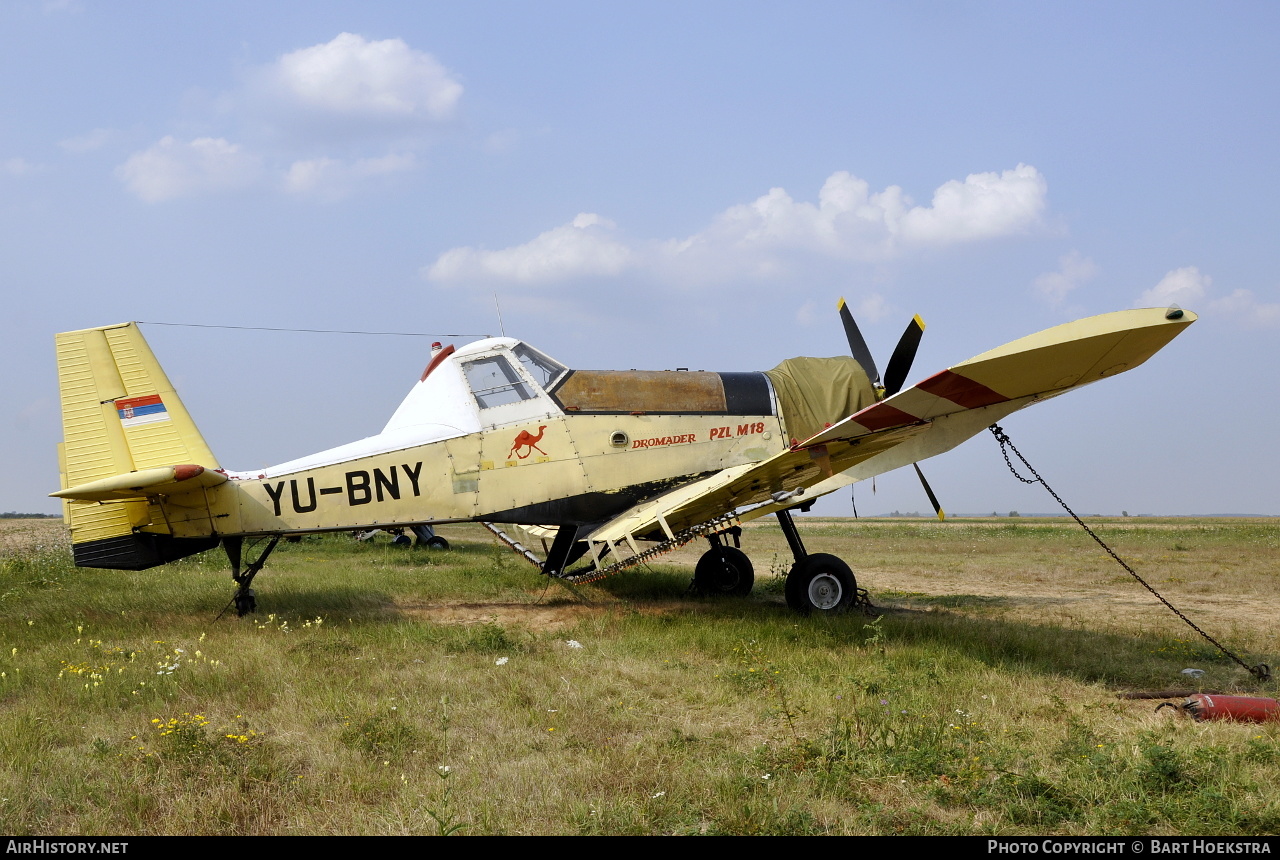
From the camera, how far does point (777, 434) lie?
946 centimetres

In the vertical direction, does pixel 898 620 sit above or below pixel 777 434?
below

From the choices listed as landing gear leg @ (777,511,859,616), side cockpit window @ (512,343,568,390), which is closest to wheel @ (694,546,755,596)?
landing gear leg @ (777,511,859,616)

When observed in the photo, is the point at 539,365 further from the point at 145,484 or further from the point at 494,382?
the point at 145,484

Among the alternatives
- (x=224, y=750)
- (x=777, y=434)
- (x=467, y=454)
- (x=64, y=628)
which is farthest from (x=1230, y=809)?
(x=64, y=628)

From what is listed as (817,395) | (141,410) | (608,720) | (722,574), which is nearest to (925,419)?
(817,395)

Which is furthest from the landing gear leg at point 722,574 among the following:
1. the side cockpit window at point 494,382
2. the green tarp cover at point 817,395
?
the side cockpit window at point 494,382

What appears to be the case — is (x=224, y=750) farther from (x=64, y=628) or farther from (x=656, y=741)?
(x=64, y=628)

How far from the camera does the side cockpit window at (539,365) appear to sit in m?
9.22

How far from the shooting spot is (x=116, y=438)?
8.38 meters

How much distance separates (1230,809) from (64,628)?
29.8ft

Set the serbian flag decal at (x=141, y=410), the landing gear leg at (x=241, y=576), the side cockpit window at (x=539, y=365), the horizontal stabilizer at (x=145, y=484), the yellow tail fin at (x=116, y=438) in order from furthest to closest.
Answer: the side cockpit window at (x=539, y=365) < the landing gear leg at (x=241, y=576) < the serbian flag decal at (x=141, y=410) < the yellow tail fin at (x=116, y=438) < the horizontal stabilizer at (x=145, y=484)

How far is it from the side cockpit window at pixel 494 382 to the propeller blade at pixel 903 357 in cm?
423

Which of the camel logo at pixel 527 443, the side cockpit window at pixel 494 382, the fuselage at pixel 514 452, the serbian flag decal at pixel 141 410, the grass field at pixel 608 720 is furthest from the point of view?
the side cockpit window at pixel 494 382

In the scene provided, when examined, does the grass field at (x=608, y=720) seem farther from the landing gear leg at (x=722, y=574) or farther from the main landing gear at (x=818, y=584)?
the landing gear leg at (x=722, y=574)
